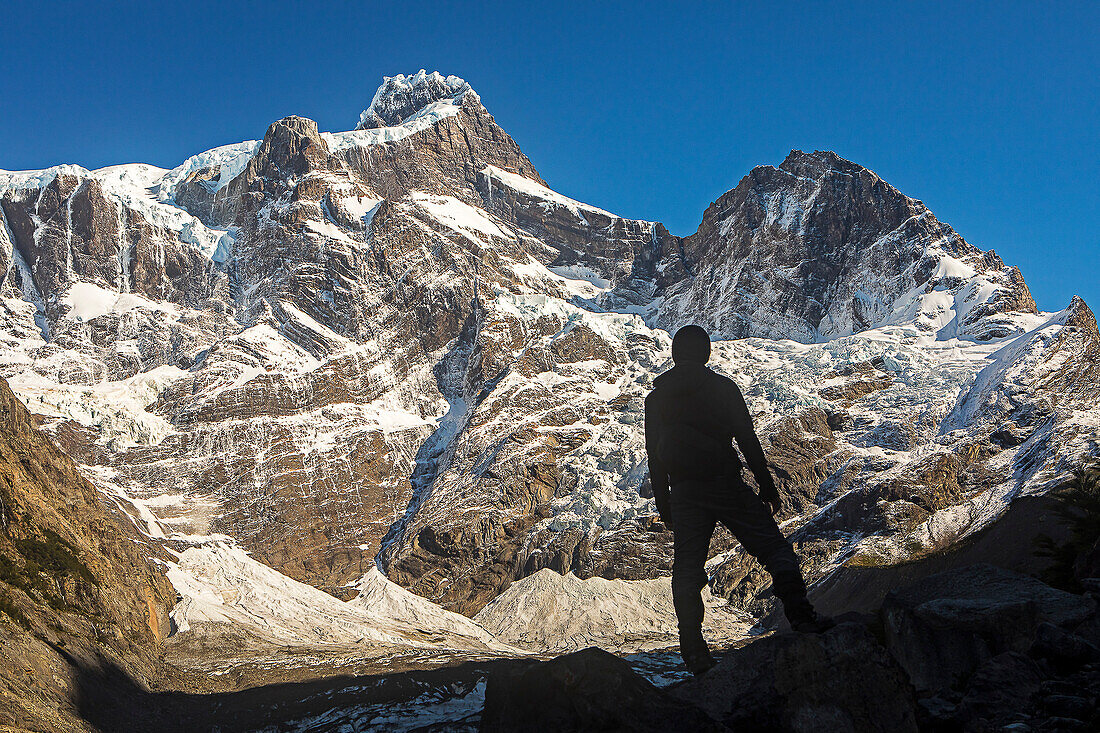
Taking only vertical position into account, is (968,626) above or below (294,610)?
below

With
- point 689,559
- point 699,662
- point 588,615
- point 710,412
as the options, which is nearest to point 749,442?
point 710,412

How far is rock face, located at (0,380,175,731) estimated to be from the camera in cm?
3903

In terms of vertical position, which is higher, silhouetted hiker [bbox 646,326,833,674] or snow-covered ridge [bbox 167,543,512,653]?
snow-covered ridge [bbox 167,543,512,653]

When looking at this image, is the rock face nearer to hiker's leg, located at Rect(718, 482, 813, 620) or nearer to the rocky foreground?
the rocky foreground

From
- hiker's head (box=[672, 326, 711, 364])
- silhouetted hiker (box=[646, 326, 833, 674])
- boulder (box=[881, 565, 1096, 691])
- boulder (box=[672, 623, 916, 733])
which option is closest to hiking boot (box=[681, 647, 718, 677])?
silhouetted hiker (box=[646, 326, 833, 674])

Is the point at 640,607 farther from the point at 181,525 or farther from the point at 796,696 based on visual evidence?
the point at 796,696

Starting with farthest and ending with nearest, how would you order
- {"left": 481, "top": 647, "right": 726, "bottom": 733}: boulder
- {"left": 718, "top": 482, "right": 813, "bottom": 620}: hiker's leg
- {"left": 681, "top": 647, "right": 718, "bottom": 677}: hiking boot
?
{"left": 718, "top": 482, "right": 813, "bottom": 620}: hiker's leg
{"left": 681, "top": 647, "right": 718, "bottom": 677}: hiking boot
{"left": 481, "top": 647, "right": 726, "bottom": 733}: boulder

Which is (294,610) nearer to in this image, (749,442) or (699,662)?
(699,662)

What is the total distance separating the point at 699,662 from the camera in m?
9.70

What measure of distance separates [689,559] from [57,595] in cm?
5999

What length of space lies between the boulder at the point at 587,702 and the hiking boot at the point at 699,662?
0.98 meters

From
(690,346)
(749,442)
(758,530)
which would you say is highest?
(690,346)

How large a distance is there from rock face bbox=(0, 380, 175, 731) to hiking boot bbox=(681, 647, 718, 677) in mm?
29716

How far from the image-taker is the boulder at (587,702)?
8141mm
